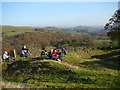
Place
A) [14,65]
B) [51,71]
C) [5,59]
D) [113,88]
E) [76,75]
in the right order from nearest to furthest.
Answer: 1. [113,88]
2. [76,75]
3. [51,71]
4. [14,65]
5. [5,59]

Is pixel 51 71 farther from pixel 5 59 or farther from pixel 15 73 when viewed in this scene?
pixel 5 59

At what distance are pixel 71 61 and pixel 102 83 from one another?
11462 millimetres

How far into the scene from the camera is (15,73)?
20.8 metres

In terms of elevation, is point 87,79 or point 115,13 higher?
point 115,13

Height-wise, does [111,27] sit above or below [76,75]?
above

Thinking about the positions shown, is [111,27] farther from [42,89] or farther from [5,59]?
[42,89]

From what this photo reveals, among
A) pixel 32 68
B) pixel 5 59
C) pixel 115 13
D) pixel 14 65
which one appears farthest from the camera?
pixel 115 13

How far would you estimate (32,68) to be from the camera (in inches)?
840

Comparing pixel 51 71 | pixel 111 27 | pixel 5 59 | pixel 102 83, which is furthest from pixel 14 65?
pixel 111 27

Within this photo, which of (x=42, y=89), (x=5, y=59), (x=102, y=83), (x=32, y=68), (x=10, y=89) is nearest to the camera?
(x=10, y=89)

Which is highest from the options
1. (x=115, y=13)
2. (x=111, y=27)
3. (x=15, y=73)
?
(x=115, y=13)

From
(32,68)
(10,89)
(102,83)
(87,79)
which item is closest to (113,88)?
(102,83)

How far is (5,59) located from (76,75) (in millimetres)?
16114

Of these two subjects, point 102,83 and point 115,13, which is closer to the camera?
point 102,83
